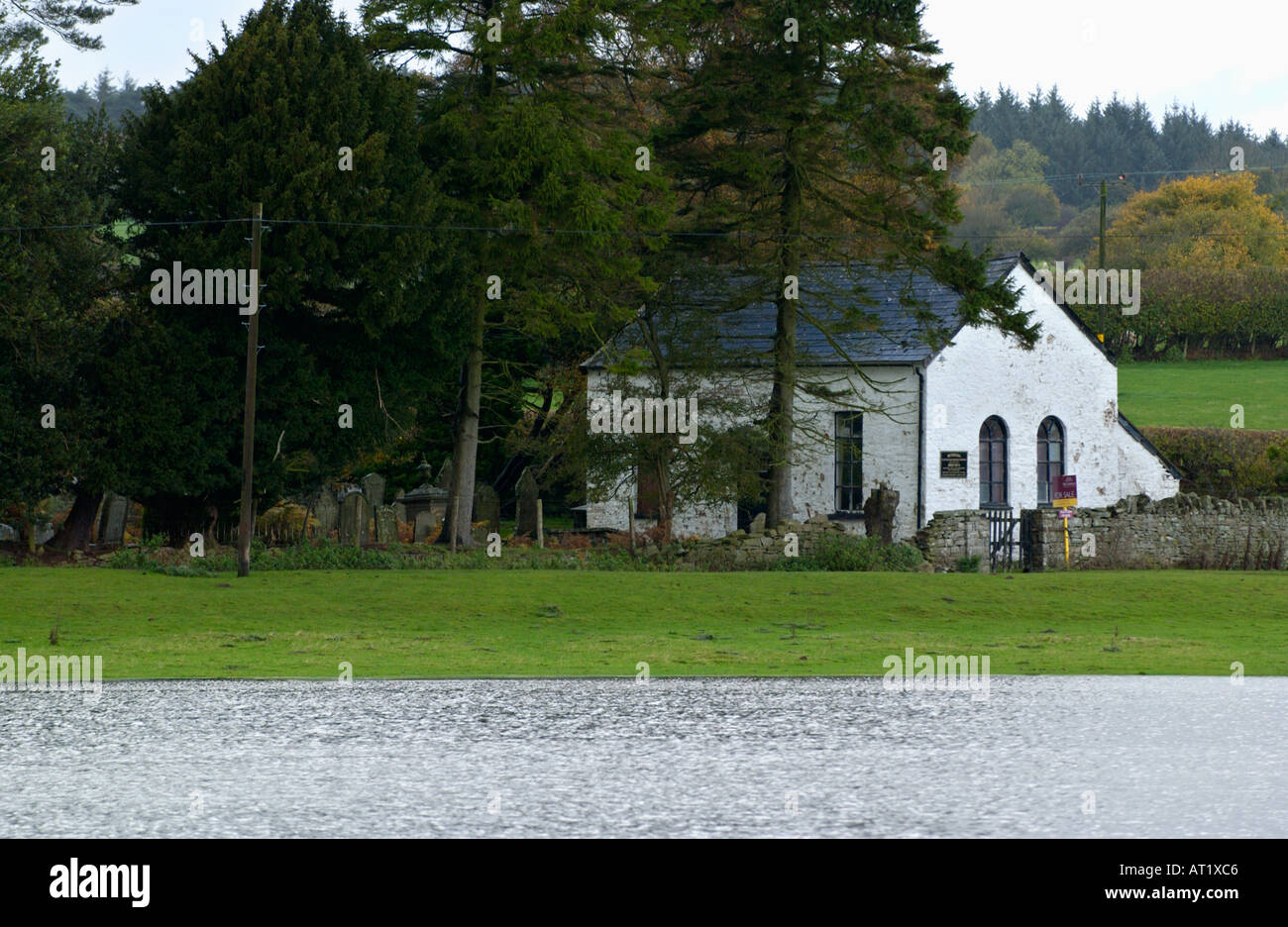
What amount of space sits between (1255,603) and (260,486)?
1889cm

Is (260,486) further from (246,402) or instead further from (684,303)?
(684,303)

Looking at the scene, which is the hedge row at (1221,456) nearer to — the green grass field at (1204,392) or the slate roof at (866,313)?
the green grass field at (1204,392)

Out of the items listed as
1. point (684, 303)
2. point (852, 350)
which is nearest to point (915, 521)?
point (852, 350)

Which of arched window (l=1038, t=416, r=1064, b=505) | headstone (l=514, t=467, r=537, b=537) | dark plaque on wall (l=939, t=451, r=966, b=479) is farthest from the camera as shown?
arched window (l=1038, t=416, r=1064, b=505)

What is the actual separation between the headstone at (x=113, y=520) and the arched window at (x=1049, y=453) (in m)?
22.9

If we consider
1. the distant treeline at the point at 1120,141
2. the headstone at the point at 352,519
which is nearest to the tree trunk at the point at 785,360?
the headstone at the point at 352,519

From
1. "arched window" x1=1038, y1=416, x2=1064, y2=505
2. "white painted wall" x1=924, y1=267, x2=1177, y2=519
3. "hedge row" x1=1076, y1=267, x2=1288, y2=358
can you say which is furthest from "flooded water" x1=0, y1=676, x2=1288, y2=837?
"hedge row" x1=1076, y1=267, x2=1288, y2=358

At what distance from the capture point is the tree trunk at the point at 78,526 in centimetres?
3131

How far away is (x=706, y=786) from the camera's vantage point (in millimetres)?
10141

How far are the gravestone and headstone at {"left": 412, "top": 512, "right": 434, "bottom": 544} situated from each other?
424 inches

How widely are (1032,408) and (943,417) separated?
3197 millimetres

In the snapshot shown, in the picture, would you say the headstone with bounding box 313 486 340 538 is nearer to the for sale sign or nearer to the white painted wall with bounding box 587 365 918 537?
the white painted wall with bounding box 587 365 918 537

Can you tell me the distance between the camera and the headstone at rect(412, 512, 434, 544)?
36.3 m

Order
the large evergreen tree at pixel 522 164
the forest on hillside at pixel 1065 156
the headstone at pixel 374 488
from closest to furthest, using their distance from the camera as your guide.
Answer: the large evergreen tree at pixel 522 164
the headstone at pixel 374 488
the forest on hillside at pixel 1065 156
